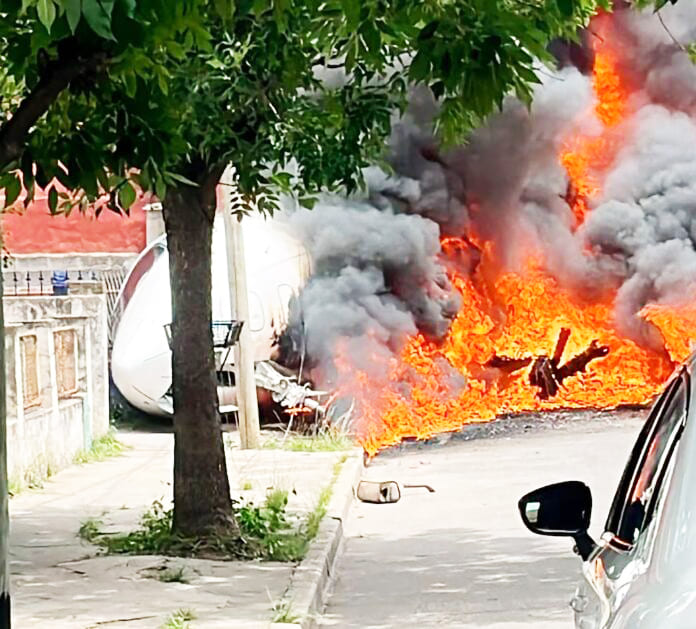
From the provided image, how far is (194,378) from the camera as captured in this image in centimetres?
1001

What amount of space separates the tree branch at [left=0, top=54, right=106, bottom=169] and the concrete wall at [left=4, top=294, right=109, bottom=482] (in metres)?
8.61

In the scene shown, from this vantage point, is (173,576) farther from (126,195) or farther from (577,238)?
(577,238)

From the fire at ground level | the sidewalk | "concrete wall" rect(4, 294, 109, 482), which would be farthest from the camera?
the fire at ground level

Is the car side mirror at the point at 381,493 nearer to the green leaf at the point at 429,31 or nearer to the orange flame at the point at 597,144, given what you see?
the green leaf at the point at 429,31

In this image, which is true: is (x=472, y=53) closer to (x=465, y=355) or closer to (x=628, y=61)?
(x=465, y=355)

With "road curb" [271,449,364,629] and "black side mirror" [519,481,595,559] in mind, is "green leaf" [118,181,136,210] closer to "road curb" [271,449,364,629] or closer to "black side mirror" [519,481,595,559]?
"black side mirror" [519,481,595,559]

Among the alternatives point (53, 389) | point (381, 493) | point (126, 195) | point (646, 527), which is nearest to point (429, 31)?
point (126, 195)

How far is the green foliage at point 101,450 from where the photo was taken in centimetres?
1631

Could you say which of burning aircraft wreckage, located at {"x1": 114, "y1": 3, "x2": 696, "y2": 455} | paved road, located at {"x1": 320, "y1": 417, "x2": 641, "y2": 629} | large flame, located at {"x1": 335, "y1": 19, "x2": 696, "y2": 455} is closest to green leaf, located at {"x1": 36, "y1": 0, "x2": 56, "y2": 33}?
paved road, located at {"x1": 320, "y1": 417, "x2": 641, "y2": 629}

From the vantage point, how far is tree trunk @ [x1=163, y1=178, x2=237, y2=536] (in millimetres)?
9906

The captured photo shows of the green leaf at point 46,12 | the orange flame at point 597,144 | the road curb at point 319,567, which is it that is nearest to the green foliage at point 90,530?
the road curb at point 319,567

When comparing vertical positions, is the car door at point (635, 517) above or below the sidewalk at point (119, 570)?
above

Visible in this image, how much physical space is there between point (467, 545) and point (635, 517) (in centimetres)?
771

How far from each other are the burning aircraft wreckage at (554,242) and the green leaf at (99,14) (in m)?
16.4
